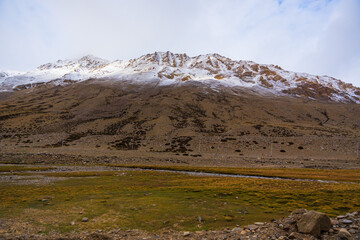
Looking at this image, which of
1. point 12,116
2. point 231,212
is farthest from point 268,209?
point 12,116

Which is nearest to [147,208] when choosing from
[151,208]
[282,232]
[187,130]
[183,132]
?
[151,208]

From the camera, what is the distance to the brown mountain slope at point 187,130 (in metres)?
86.9

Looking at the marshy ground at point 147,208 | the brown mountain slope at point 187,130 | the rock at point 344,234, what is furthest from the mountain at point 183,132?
the rock at point 344,234

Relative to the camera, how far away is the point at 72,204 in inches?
785

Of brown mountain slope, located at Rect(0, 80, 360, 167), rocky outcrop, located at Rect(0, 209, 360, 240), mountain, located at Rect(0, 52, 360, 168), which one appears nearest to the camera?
rocky outcrop, located at Rect(0, 209, 360, 240)

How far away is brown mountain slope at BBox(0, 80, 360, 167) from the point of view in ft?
285

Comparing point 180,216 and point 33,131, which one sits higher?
point 33,131

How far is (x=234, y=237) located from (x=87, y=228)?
8980 mm

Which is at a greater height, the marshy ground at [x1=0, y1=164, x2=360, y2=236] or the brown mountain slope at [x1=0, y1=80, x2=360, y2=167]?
the brown mountain slope at [x1=0, y1=80, x2=360, y2=167]

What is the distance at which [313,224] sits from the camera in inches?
460

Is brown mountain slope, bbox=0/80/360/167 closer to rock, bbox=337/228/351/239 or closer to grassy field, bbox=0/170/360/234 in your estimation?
grassy field, bbox=0/170/360/234

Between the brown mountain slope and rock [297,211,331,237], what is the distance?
62.5 m

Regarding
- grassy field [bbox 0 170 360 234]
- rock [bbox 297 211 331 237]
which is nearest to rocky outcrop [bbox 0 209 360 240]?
rock [bbox 297 211 331 237]

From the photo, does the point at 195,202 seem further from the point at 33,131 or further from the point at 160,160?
the point at 33,131
